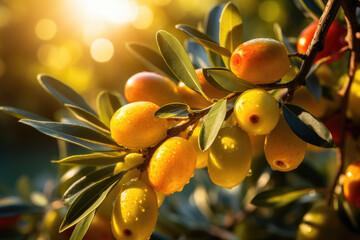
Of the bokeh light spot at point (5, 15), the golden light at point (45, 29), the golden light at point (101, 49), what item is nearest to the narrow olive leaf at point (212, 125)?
the golden light at point (101, 49)

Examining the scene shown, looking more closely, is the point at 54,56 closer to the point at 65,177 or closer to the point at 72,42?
the point at 72,42

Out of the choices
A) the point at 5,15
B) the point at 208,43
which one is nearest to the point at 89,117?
the point at 208,43

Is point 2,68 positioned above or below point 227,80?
below

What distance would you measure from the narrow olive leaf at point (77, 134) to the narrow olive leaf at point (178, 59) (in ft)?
0.32

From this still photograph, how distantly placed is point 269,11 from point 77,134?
0.99 metres

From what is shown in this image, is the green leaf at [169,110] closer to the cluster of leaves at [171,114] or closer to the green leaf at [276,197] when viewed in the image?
the cluster of leaves at [171,114]

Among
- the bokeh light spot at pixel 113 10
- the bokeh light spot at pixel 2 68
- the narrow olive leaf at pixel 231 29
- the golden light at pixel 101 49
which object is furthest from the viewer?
the bokeh light spot at pixel 2 68

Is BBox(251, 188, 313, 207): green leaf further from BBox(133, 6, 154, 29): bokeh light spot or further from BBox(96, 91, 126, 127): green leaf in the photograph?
BBox(133, 6, 154, 29): bokeh light spot

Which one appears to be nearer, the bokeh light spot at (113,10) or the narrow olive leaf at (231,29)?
the narrow olive leaf at (231,29)

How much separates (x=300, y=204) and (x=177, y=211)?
269 mm

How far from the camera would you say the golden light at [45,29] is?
2.72m

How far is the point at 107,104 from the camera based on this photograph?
0.45 metres

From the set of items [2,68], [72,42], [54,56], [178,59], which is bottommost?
[2,68]

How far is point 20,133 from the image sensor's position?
3689mm
